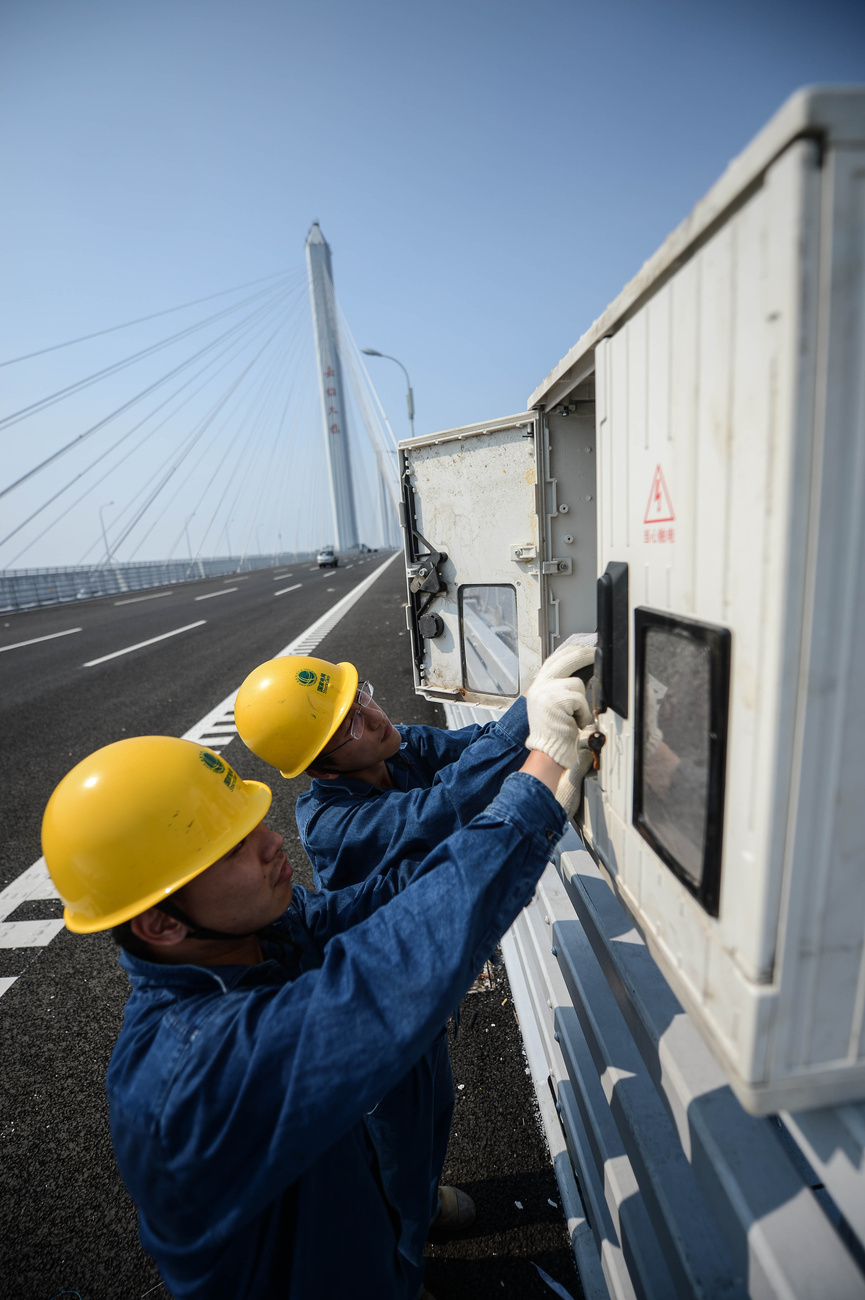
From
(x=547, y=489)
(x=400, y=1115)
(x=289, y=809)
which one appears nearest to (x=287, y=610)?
(x=289, y=809)

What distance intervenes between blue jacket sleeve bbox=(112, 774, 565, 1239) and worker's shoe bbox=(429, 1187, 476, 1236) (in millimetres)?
1489

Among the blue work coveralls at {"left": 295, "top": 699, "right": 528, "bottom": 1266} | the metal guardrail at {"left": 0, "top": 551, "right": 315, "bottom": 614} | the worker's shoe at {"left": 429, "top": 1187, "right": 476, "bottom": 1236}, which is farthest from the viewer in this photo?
the metal guardrail at {"left": 0, "top": 551, "right": 315, "bottom": 614}

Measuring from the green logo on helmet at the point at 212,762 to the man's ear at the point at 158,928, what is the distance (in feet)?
1.10

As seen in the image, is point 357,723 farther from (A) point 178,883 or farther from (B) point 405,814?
(A) point 178,883

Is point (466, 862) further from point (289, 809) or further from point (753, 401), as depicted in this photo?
point (289, 809)

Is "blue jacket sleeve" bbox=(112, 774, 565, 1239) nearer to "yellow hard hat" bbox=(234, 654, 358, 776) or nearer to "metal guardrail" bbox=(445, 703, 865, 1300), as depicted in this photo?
"metal guardrail" bbox=(445, 703, 865, 1300)

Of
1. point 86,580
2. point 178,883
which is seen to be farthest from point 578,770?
point 86,580

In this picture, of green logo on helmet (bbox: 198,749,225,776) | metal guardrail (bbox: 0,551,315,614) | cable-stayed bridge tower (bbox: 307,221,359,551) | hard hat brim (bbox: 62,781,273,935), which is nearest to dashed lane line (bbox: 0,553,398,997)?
green logo on helmet (bbox: 198,749,225,776)

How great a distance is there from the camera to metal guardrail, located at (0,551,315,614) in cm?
2312

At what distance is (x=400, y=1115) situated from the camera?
169 cm

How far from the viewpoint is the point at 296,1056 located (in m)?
1.08

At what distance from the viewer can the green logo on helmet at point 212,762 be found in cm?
149

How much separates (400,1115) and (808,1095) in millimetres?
1155

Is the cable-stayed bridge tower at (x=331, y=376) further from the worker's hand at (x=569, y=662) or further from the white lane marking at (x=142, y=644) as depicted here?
the worker's hand at (x=569, y=662)
